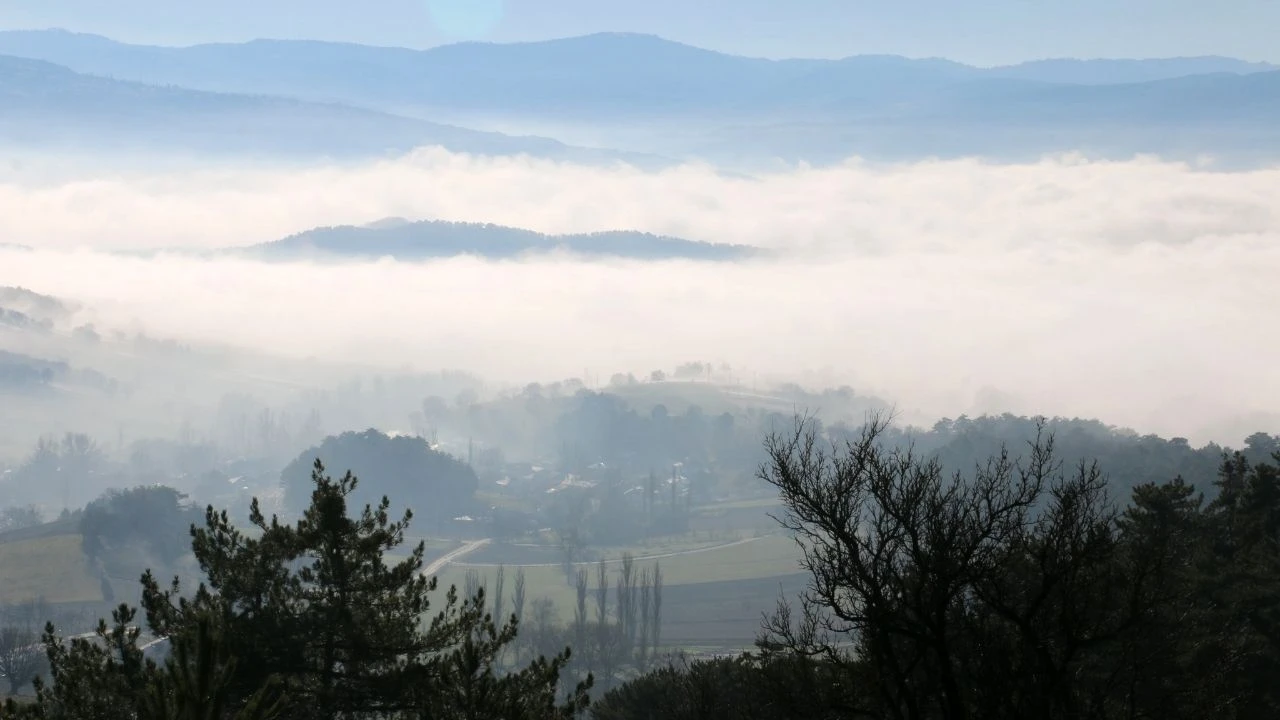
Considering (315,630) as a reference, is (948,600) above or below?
above

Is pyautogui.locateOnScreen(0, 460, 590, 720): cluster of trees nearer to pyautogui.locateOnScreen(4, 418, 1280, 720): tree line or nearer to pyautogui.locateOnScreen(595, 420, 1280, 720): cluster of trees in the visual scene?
pyautogui.locateOnScreen(4, 418, 1280, 720): tree line

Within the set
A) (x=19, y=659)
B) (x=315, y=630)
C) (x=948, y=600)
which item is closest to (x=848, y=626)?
(x=948, y=600)

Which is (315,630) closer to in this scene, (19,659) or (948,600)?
(948,600)

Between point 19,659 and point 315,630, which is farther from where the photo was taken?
point 19,659

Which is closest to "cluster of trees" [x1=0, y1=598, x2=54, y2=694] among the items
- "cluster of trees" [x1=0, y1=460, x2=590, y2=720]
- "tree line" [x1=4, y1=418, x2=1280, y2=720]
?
"cluster of trees" [x1=0, y1=460, x2=590, y2=720]

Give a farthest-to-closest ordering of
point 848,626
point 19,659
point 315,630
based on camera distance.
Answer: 1. point 19,659
2. point 315,630
3. point 848,626

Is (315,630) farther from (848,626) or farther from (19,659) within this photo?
(19,659)

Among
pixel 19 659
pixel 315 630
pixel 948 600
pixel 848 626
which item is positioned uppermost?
pixel 948 600

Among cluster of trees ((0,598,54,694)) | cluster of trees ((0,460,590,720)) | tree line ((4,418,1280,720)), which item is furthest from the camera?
cluster of trees ((0,598,54,694))

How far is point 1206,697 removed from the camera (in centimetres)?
2519

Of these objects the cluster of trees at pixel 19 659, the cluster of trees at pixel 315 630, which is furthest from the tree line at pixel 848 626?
the cluster of trees at pixel 19 659

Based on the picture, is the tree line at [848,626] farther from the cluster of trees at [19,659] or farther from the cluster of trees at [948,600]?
the cluster of trees at [19,659]

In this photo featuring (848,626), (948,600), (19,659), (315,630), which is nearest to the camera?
(948,600)

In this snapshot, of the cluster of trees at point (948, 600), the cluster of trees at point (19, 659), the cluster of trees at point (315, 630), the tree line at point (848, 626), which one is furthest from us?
the cluster of trees at point (19, 659)
